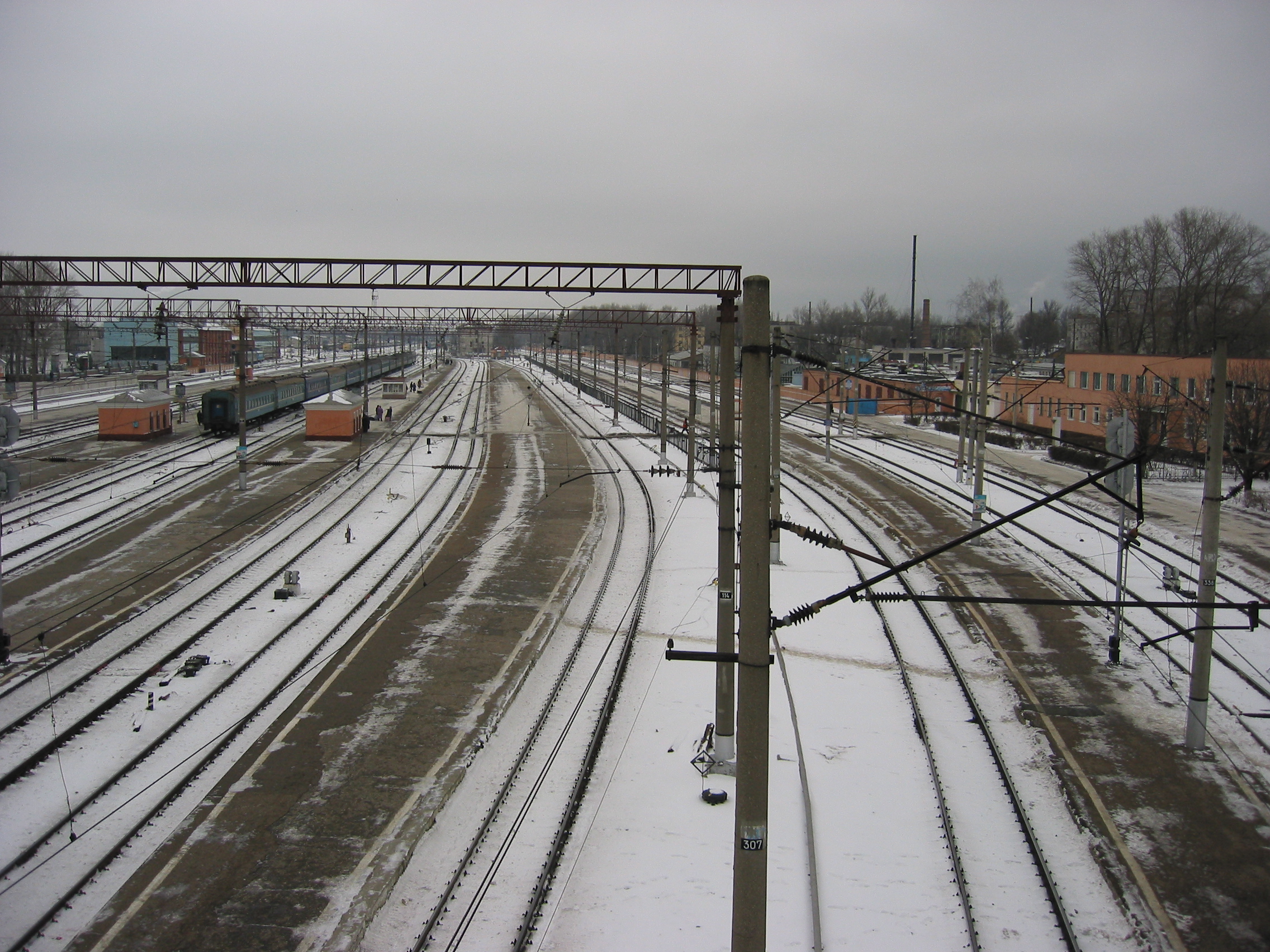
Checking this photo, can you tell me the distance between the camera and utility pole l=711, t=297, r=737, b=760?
33.8 feet

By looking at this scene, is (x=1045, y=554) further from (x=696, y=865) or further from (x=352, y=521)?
(x=352, y=521)

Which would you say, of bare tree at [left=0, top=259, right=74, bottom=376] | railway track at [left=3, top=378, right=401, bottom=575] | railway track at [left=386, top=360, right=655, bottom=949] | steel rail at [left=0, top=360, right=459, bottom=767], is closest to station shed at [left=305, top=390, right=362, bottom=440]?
railway track at [left=3, top=378, right=401, bottom=575]

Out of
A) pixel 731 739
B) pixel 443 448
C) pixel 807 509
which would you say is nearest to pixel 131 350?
pixel 443 448

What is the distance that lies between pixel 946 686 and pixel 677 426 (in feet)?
118

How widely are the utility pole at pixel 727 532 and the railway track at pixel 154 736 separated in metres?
6.17

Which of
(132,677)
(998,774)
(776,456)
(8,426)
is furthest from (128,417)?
(998,774)

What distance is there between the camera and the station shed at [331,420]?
1756 inches

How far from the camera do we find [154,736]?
12.1 metres

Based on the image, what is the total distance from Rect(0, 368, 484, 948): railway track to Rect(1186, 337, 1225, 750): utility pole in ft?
39.6

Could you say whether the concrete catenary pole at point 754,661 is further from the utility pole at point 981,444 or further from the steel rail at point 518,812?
the utility pole at point 981,444

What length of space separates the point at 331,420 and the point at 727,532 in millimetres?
38010

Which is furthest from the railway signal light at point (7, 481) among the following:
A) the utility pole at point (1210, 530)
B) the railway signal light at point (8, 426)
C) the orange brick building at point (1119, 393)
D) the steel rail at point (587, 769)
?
the orange brick building at point (1119, 393)

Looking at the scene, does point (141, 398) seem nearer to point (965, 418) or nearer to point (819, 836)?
point (965, 418)

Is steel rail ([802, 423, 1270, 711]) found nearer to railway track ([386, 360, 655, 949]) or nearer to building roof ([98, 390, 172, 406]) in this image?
railway track ([386, 360, 655, 949])
